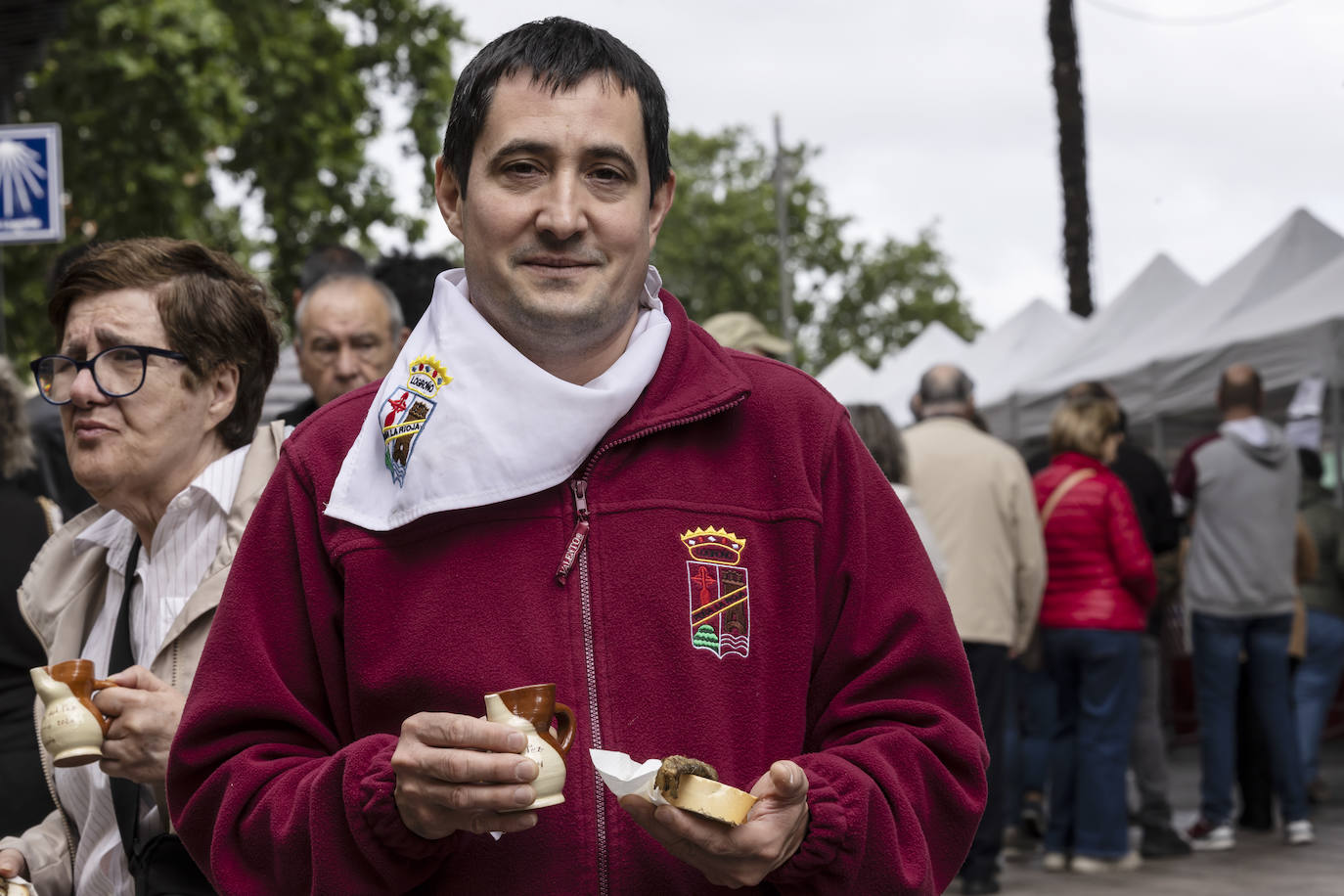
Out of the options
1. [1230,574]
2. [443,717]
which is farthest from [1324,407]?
[443,717]

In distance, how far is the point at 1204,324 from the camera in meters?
12.2

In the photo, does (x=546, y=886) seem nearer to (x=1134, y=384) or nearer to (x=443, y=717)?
(x=443, y=717)

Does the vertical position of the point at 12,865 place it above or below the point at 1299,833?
above

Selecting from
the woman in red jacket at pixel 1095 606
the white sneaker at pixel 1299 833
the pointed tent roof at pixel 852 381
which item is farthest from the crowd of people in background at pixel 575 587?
the pointed tent roof at pixel 852 381

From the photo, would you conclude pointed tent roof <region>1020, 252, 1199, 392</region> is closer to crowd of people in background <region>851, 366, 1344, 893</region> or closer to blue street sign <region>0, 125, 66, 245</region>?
crowd of people in background <region>851, 366, 1344, 893</region>

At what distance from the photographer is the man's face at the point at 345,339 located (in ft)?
17.2

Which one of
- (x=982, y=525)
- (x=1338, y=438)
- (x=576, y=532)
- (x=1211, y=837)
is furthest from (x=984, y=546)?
(x=576, y=532)

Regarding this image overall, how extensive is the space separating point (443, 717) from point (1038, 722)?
7.34m

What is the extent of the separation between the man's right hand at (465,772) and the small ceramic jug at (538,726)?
0.09ft

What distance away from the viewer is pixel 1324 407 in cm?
1227

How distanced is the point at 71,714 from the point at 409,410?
0.95 m

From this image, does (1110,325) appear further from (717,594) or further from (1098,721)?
(717,594)

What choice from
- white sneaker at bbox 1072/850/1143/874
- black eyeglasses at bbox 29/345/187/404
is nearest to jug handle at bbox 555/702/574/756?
black eyeglasses at bbox 29/345/187/404

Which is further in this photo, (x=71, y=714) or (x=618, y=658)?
(x=71, y=714)
